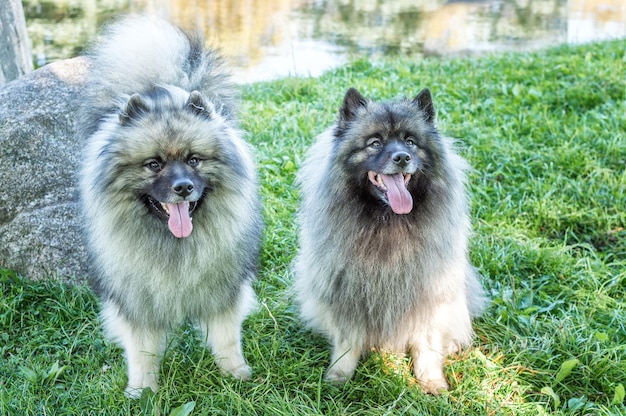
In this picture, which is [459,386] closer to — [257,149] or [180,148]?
[180,148]

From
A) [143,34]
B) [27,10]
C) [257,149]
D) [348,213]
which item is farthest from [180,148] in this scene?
[27,10]

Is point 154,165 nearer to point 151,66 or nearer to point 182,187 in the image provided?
point 182,187

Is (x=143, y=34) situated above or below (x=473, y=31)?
above

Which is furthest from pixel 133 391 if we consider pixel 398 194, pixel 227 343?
pixel 398 194

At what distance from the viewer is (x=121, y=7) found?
13844 mm

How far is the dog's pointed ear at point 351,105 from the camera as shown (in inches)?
112

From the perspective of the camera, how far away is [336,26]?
1277 cm

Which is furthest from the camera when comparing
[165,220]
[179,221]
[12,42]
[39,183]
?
[12,42]

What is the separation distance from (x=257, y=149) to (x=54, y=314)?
7.74ft

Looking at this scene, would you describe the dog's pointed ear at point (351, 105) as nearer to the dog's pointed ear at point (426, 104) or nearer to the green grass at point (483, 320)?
Result: the dog's pointed ear at point (426, 104)

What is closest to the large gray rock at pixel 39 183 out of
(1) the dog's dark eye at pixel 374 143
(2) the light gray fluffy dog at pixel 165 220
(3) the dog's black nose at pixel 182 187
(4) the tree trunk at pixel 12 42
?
(2) the light gray fluffy dog at pixel 165 220

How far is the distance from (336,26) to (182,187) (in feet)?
36.1

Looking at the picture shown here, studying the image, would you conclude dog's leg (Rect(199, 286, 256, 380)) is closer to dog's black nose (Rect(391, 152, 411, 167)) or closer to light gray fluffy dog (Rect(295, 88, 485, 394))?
light gray fluffy dog (Rect(295, 88, 485, 394))

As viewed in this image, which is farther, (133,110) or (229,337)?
(229,337)
